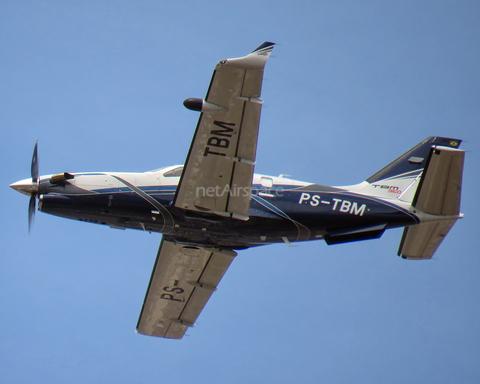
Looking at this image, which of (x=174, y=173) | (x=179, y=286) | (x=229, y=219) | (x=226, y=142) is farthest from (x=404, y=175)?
(x=179, y=286)

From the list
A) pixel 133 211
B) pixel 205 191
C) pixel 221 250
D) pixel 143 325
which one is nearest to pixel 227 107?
pixel 205 191

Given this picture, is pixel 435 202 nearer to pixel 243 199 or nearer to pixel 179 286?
pixel 243 199

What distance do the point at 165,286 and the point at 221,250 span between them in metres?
3.23

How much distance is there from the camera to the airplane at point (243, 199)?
20.4 meters

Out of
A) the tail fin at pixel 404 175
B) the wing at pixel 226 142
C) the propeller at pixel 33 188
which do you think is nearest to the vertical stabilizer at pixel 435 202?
the tail fin at pixel 404 175

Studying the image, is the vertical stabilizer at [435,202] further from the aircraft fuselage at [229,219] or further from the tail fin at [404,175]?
the tail fin at [404,175]

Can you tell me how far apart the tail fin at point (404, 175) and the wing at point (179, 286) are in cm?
589

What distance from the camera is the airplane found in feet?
67.1

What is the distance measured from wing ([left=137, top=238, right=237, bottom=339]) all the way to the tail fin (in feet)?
19.3

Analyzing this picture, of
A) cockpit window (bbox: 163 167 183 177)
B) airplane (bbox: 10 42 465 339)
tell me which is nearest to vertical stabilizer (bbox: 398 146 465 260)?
airplane (bbox: 10 42 465 339)

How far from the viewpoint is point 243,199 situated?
69.5ft

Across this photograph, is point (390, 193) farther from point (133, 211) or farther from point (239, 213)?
point (133, 211)

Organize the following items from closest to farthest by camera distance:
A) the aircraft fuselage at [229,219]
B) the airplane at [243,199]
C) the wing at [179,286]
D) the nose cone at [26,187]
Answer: the airplane at [243,199] → the nose cone at [26,187] → the aircraft fuselage at [229,219] → the wing at [179,286]

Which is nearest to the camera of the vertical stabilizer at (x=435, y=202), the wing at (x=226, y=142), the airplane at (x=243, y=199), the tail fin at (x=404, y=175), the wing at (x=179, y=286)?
the wing at (x=226, y=142)
